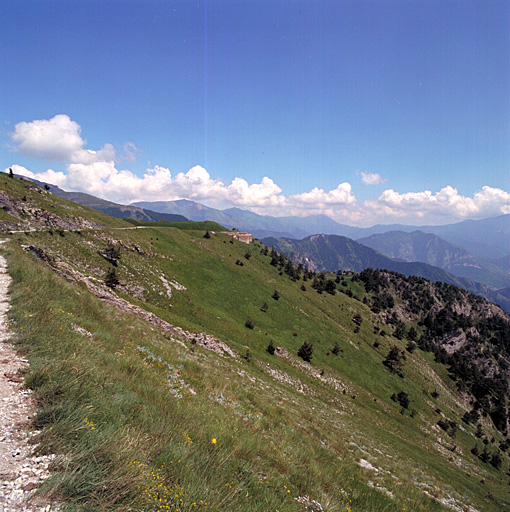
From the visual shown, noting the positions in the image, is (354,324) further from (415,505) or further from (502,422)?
(415,505)

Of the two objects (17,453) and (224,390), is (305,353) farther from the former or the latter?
(17,453)

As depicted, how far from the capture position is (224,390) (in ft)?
47.2

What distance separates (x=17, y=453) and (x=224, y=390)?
11824mm

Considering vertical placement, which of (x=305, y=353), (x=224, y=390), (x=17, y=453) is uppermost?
(x=17, y=453)

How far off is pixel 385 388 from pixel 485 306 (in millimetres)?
192613

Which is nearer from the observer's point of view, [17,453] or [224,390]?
[17,453]

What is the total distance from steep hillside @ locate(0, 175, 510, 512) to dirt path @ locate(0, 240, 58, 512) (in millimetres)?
204

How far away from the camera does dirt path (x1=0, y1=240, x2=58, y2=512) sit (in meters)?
3.12

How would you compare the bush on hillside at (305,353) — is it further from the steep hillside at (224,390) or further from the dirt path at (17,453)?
the dirt path at (17,453)

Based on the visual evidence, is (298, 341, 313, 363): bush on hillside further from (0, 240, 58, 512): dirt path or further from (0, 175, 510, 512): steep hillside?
(0, 240, 58, 512): dirt path

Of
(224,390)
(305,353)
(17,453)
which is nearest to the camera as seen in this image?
(17,453)

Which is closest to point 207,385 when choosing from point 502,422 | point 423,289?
point 502,422

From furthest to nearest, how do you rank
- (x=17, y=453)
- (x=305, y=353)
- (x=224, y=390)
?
(x=305, y=353)
(x=224, y=390)
(x=17, y=453)

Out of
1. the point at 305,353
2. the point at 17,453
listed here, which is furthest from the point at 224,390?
the point at 305,353
